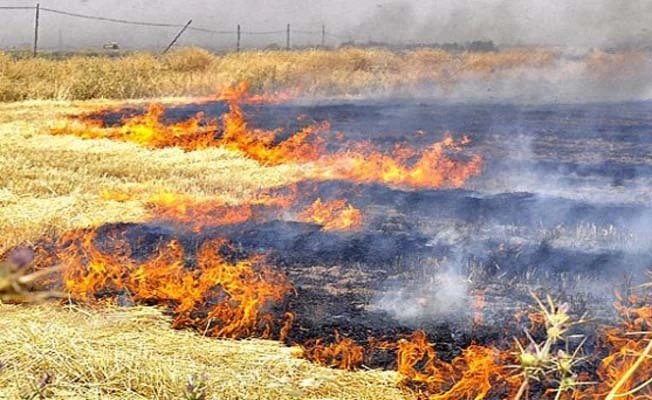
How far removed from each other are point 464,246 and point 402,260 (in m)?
0.73

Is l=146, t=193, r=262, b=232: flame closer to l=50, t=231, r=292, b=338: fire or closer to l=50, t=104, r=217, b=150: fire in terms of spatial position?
l=50, t=231, r=292, b=338: fire

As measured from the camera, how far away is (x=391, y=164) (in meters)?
11.2

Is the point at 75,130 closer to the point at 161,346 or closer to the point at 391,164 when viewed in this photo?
the point at 391,164

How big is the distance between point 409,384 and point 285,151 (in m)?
8.49

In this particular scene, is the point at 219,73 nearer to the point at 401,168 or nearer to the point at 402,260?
the point at 401,168

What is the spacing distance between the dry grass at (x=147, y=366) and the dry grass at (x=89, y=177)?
2.53 metres

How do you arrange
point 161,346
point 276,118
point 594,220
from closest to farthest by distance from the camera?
1. point 161,346
2. point 594,220
3. point 276,118

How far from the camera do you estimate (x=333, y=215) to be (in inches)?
337

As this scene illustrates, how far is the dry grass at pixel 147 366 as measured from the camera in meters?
4.38

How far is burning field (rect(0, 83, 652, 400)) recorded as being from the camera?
501cm

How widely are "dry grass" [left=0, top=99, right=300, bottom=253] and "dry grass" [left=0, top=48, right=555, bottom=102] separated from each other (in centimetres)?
586

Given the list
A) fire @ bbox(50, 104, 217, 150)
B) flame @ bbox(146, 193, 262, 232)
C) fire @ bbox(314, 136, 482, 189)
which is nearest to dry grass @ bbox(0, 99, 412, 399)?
flame @ bbox(146, 193, 262, 232)

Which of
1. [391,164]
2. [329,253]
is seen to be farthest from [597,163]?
[329,253]

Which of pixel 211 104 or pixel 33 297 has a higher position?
pixel 33 297
